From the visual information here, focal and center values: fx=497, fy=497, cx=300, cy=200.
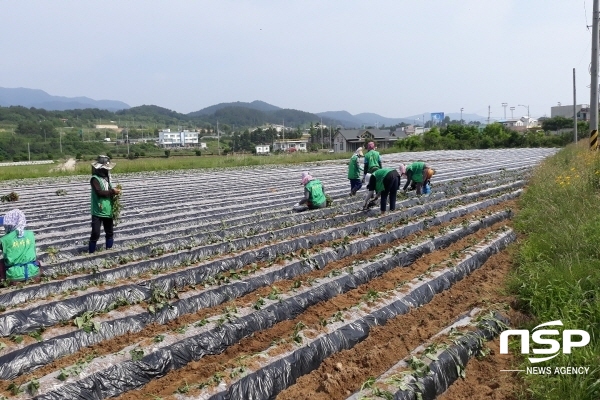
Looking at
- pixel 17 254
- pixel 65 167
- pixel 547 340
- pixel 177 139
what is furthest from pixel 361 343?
pixel 177 139

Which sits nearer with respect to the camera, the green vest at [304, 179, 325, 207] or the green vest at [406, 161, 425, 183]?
the green vest at [304, 179, 325, 207]

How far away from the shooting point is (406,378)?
11.5 feet

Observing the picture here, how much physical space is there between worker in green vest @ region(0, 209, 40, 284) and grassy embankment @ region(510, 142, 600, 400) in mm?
5339

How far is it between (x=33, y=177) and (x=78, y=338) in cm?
2195

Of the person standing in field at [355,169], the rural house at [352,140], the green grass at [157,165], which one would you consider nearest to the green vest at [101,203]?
the person standing in field at [355,169]

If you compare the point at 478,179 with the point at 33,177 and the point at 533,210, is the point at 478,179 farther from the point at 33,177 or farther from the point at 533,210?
the point at 33,177

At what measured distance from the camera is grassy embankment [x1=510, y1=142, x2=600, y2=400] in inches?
137

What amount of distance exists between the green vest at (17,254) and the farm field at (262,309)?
240 millimetres

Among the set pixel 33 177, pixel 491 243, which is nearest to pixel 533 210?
pixel 491 243

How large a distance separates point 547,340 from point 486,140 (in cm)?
4417

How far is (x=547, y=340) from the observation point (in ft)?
13.4

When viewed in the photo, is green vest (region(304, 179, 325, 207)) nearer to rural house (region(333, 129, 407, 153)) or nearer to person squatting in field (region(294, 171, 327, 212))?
person squatting in field (region(294, 171, 327, 212))

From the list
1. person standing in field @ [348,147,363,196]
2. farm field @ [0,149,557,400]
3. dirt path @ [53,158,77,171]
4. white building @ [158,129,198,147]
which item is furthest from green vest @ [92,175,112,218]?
white building @ [158,129,198,147]

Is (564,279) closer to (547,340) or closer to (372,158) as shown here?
(547,340)
